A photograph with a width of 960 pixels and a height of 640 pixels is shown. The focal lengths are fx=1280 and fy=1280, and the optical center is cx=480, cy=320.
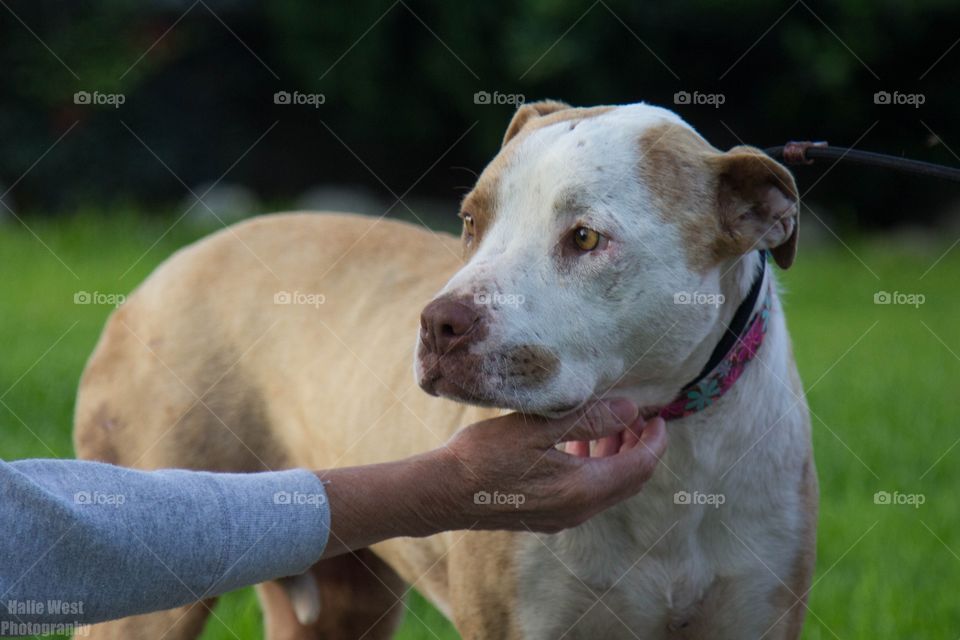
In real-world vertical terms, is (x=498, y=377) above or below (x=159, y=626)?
above

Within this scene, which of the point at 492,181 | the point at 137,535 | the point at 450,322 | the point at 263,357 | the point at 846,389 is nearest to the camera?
the point at 137,535

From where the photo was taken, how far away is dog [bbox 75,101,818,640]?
2736 millimetres

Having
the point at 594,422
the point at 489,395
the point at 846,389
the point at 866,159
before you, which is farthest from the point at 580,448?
the point at 846,389

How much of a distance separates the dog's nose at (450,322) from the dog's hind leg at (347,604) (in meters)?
1.72

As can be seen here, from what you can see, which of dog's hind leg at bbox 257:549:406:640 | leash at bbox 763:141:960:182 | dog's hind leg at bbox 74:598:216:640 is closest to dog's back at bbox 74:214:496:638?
dog's hind leg at bbox 74:598:216:640

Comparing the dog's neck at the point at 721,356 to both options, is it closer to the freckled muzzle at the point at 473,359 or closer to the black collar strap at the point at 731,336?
the black collar strap at the point at 731,336

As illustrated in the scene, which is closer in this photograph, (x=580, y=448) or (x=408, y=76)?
(x=580, y=448)

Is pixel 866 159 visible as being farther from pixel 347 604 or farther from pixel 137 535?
pixel 347 604

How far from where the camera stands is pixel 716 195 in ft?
9.72

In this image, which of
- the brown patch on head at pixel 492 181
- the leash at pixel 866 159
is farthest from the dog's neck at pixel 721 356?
the brown patch on head at pixel 492 181

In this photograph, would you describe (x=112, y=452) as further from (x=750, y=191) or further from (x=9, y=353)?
(x=9, y=353)

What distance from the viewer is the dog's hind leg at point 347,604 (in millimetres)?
4203

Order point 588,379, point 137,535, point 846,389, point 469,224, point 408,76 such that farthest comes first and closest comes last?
point 408,76 → point 846,389 → point 469,224 → point 588,379 → point 137,535

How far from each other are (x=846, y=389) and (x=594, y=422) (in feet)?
16.5
